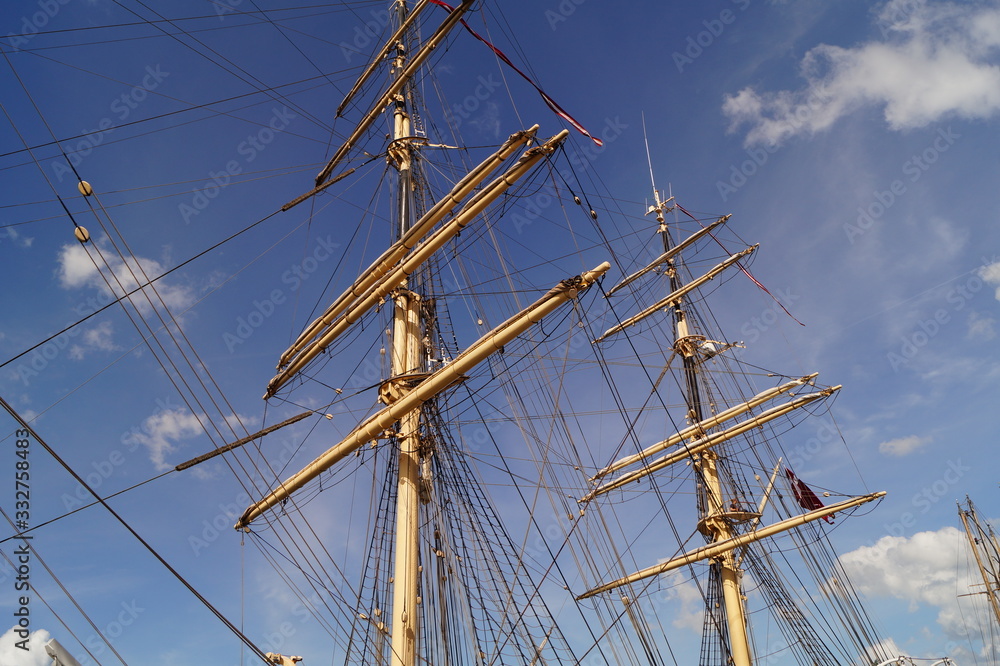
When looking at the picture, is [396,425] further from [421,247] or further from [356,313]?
[421,247]

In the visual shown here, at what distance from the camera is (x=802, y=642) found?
71.6 ft

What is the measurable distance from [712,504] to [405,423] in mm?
14250

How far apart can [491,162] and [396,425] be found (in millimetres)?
5487

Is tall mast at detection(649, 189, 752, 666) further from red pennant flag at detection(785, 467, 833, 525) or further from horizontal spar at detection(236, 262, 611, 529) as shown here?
horizontal spar at detection(236, 262, 611, 529)

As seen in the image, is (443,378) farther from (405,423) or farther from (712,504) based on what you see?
(712,504)

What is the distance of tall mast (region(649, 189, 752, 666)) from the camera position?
782 inches

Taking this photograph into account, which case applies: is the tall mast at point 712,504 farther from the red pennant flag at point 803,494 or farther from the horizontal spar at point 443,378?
the horizontal spar at point 443,378

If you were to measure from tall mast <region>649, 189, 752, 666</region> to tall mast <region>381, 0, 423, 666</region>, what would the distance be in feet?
43.3

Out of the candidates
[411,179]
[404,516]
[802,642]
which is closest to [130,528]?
[404,516]

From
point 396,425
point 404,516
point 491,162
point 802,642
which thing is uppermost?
point 491,162

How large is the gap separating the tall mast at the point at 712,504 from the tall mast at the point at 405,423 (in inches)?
519

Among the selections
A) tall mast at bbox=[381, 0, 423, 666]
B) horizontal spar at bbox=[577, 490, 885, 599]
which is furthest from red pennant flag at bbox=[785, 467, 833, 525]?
tall mast at bbox=[381, 0, 423, 666]

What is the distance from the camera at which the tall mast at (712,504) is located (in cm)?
1988

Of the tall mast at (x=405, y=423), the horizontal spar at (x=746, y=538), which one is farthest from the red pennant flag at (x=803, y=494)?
the tall mast at (x=405, y=423)
